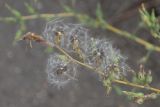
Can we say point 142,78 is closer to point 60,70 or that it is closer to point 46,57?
point 60,70

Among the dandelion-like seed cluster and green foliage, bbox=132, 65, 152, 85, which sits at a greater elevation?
the dandelion-like seed cluster

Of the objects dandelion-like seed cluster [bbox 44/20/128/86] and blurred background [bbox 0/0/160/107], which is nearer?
dandelion-like seed cluster [bbox 44/20/128/86]

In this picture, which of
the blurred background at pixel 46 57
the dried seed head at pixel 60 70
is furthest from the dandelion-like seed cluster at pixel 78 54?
the blurred background at pixel 46 57

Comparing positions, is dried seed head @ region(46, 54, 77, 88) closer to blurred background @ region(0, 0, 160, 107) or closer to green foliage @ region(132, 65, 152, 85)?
green foliage @ region(132, 65, 152, 85)

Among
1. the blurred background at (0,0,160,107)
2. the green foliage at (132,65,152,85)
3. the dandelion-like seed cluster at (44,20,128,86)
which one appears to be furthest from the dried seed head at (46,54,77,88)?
the blurred background at (0,0,160,107)
